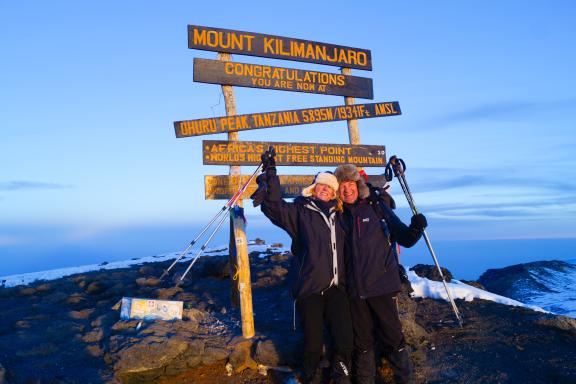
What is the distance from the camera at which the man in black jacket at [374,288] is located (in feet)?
17.3

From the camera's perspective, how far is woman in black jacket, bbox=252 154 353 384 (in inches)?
206

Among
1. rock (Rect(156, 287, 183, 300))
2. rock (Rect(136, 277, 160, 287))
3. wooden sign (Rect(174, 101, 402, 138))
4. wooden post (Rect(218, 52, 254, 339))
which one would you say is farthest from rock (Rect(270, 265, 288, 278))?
wooden sign (Rect(174, 101, 402, 138))

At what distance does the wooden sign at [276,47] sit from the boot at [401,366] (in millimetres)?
5398

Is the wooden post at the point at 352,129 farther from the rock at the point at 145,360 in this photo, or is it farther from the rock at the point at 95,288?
the rock at the point at 95,288

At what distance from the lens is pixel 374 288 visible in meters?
5.27

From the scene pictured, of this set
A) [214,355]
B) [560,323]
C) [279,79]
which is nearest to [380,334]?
[214,355]

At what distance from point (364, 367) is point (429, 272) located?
5.85 metres

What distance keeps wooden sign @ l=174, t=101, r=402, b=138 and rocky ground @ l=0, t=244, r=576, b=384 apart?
2992mm

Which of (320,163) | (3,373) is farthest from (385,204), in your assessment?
(3,373)

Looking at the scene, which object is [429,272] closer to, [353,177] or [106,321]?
[353,177]

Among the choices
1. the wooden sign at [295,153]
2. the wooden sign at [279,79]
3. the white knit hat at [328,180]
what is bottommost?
the white knit hat at [328,180]

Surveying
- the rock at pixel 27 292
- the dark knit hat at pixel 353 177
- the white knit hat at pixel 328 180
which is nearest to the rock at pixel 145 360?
the white knit hat at pixel 328 180

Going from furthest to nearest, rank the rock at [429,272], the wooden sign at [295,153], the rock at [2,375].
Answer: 1. the rock at [429,272]
2. the wooden sign at [295,153]
3. the rock at [2,375]

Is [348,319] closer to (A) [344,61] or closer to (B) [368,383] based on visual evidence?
(B) [368,383]
